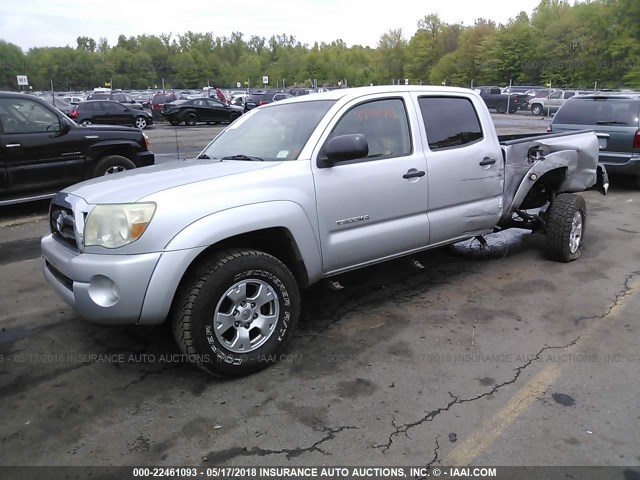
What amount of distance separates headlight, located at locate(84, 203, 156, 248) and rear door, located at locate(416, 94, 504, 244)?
2336 millimetres

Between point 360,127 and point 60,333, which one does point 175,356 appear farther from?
point 360,127

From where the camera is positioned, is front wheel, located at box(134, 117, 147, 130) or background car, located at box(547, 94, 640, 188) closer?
background car, located at box(547, 94, 640, 188)

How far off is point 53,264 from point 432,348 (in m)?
2.70

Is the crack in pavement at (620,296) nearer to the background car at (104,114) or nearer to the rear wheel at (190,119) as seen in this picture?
the background car at (104,114)

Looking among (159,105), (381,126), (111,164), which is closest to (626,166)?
(381,126)

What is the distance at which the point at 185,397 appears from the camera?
320 centimetres

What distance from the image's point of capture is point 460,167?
4.57 m

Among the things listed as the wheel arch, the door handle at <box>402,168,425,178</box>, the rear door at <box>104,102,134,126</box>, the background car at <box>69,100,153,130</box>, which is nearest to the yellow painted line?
the wheel arch

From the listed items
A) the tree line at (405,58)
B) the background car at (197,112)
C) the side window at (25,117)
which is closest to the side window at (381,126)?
the side window at (25,117)

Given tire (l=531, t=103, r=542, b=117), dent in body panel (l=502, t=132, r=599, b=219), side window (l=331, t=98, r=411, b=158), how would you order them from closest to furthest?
side window (l=331, t=98, r=411, b=158) → dent in body panel (l=502, t=132, r=599, b=219) → tire (l=531, t=103, r=542, b=117)

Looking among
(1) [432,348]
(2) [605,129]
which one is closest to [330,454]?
(1) [432,348]

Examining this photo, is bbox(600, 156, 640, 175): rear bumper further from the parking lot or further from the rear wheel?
the rear wheel

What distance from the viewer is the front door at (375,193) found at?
375cm

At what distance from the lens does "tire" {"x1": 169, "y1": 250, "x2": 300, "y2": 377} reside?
123 inches
